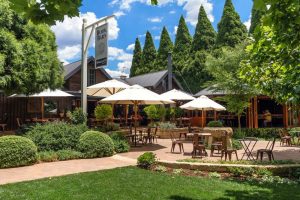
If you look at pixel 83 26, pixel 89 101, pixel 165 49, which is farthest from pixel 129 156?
pixel 165 49

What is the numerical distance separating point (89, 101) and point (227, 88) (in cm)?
1203

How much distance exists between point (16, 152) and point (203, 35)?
A: 3418 centimetres

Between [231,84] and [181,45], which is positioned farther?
[181,45]

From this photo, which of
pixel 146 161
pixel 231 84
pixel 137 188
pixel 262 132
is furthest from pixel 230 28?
pixel 137 188

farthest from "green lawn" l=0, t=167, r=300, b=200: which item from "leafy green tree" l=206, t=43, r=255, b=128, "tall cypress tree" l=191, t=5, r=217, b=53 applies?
"tall cypress tree" l=191, t=5, r=217, b=53

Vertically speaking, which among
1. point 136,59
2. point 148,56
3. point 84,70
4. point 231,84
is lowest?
point 231,84

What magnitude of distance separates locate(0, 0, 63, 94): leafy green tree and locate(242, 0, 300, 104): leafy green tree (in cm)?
978

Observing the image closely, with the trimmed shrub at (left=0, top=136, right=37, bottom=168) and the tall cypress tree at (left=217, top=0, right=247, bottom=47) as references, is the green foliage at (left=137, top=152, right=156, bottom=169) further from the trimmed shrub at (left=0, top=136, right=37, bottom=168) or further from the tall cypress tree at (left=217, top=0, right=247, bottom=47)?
the tall cypress tree at (left=217, top=0, right=247, bottom=47)

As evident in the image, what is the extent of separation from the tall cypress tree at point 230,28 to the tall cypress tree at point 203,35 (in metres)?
3.01

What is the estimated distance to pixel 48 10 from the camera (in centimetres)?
315

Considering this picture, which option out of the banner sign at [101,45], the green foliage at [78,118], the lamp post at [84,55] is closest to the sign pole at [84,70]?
the lamp post at [84,55]

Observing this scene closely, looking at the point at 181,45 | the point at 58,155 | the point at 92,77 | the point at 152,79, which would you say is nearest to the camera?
the point at 58,155

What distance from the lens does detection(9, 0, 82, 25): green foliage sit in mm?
3104

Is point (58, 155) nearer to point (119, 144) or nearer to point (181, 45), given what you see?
point (119, 144)
